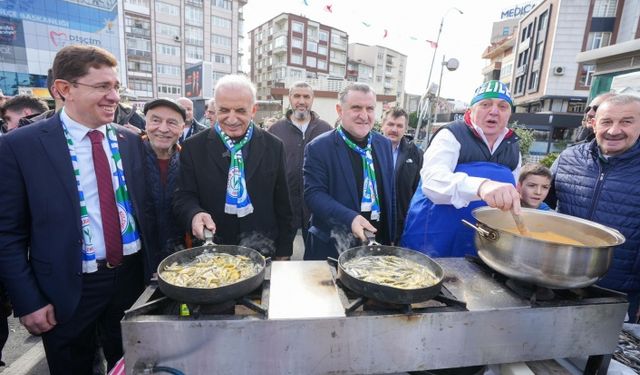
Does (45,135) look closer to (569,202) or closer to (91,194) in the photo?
(91,194)

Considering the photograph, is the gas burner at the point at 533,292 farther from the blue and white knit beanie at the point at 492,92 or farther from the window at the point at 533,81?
the window at the point at 533,81

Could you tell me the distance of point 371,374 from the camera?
57.9 inches

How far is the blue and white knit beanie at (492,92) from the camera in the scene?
204cm

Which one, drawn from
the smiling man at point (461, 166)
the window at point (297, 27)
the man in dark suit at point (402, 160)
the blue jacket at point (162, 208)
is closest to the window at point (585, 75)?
the man in dark suit at point (402, 160)

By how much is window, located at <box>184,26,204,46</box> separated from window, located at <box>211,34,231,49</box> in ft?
6.13

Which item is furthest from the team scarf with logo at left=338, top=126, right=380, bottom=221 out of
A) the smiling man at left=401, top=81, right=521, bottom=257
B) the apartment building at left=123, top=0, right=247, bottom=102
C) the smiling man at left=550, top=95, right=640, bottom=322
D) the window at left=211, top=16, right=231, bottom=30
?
the window at left=211, top=16, right=231, bottom=30

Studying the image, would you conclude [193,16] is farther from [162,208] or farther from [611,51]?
[162,208]

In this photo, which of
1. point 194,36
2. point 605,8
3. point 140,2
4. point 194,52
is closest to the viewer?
point 605,8

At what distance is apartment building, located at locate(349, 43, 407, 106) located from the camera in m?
65.4

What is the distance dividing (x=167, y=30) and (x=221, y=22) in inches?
329

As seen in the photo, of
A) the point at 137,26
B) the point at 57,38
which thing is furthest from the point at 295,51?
the point at 57,38

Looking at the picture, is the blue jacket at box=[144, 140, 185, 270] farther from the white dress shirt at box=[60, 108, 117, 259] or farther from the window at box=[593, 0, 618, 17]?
the window at box=[593, 0, 618, 17]

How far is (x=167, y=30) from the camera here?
43.1 meters

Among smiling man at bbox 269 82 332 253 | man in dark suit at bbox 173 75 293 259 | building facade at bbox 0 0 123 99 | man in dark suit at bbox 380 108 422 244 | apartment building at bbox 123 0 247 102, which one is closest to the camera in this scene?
man in dark suit at bbox 173 75 293 259
